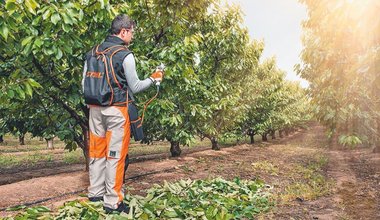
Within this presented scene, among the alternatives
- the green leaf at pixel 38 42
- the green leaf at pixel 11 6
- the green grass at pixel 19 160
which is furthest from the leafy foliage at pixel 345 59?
the green grass at pixel 19 160

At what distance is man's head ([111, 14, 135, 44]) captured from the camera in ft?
16.3

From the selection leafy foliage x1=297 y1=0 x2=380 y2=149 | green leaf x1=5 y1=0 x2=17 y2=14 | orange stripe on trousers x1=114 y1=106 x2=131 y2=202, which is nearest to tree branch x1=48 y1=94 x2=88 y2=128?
orange stripe on trousers x1=114 y1=106 x2=131 y2=202

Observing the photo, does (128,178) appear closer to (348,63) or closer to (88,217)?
(88,217)

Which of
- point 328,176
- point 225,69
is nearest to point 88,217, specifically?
point 328,176

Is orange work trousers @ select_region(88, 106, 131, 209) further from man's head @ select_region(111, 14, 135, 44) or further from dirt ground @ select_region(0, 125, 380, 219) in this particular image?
dirt ground @ select_region(0, 125, 380, 219)

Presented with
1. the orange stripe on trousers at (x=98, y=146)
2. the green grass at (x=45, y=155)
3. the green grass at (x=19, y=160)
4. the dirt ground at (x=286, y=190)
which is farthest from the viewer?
the green grass at (x=45, y=155)

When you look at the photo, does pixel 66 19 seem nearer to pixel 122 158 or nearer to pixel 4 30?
pixel 4 30

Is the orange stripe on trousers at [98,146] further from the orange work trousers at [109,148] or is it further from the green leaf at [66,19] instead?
the green leaf at [66,19]

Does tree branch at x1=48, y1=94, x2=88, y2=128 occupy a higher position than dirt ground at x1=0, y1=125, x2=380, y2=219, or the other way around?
tree branch at x1=48, y1=94, x2=88, y2=128

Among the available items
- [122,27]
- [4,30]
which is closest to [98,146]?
[122,27]

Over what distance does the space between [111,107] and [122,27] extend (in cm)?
130

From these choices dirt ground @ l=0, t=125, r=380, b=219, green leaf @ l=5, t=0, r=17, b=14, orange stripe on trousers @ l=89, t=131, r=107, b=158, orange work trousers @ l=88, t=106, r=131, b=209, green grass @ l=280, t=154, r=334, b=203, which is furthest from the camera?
green grass @ l=280, t=154, r=334, b=203

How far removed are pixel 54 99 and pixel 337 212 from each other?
256 inches

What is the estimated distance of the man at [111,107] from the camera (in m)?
4.73
